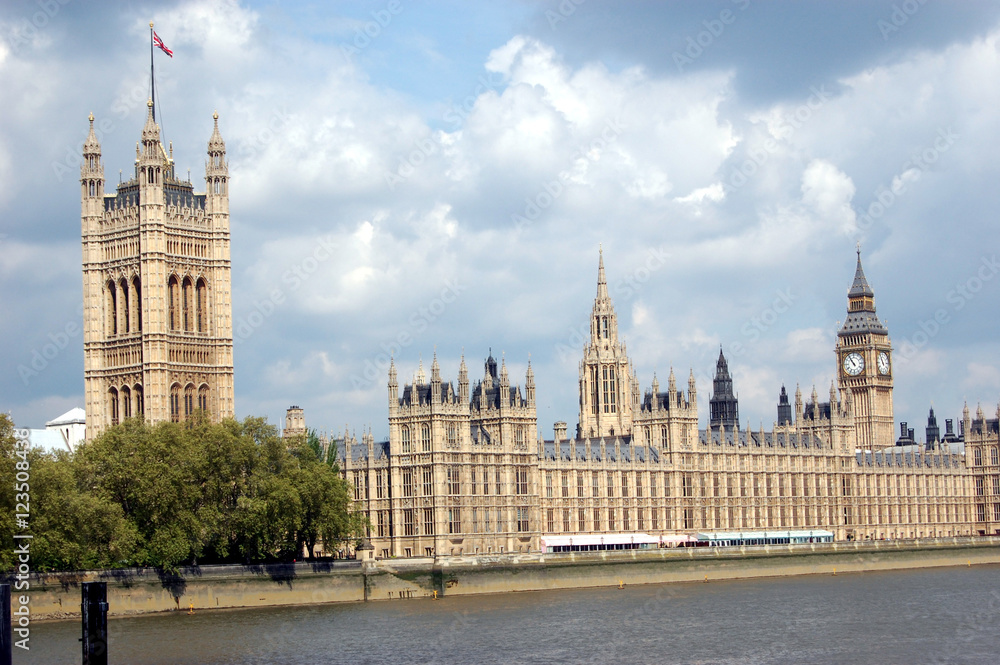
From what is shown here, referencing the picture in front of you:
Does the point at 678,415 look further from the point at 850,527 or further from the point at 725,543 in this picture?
the point at 850,527

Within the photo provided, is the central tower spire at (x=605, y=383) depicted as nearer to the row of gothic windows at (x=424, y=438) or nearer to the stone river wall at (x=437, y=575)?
the stone river wall at (x=437, y=575)

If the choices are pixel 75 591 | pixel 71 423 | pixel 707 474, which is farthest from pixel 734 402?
pixel 75 591

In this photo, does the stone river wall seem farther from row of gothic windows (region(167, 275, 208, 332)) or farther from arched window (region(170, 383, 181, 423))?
row of gothic windows (region(167, 275, 208, 332))

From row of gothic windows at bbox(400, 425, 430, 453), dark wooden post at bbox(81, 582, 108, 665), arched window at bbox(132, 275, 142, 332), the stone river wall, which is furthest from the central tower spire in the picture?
dark wooden post at bbox(81, 582, 108, 665)

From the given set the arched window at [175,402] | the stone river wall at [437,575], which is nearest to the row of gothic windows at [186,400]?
the arched window at [175,402]

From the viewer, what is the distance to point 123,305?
13125cm

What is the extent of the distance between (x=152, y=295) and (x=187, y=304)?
4.43 m

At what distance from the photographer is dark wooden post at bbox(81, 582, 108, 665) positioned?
141ft

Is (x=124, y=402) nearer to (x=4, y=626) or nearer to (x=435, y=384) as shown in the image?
(x=435, y=384)

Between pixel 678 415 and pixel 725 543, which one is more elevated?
pixel 678 415

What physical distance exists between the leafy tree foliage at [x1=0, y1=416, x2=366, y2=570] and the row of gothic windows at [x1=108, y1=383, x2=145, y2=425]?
81.4 feet

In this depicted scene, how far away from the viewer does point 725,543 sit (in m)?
149

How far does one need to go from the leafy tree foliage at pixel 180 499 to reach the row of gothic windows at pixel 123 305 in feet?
89.2

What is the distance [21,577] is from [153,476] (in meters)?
12.9
